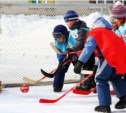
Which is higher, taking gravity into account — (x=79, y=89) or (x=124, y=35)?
(x=124, y=35)

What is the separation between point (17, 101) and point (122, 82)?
136 centimetres

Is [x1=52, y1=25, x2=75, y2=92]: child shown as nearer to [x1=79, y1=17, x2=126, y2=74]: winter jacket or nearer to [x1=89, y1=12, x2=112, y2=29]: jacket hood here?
[x1=89, y1=12, x2=112, y2=29]: jacket hood

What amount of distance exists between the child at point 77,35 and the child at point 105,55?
834 mm

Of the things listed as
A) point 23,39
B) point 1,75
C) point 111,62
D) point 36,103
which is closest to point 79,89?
point 36,103

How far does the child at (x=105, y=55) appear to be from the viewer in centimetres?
466

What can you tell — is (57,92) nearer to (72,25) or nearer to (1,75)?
(72,25)

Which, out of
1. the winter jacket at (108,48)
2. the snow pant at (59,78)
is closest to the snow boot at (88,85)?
the snow pant at (59,78)

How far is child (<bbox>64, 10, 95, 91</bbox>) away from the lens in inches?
226

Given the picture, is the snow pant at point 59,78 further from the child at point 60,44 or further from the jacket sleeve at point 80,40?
the jacket sleeve at point 80,40

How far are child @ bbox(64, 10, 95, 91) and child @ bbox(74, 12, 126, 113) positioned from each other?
83cm

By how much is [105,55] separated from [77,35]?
1.30 m

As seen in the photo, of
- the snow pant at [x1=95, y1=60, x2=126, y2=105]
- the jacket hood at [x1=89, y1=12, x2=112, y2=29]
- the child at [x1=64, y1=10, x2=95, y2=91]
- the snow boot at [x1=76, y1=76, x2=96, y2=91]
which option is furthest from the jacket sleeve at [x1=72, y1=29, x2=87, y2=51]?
the snow pant at [x1=95, y1=60, x2=126, y2=105]

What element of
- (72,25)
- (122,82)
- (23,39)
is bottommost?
(23,39)

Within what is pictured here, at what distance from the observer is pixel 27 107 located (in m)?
5.17
